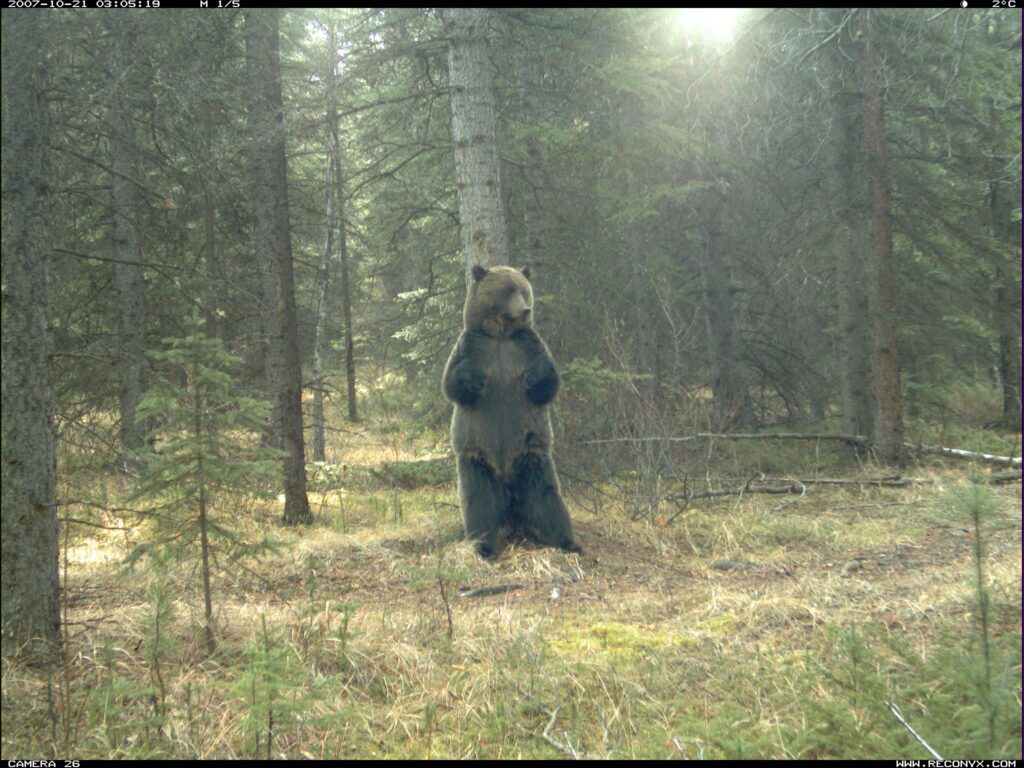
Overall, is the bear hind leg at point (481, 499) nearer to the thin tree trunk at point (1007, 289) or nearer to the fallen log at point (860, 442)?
the fallen log at point (860, 442)

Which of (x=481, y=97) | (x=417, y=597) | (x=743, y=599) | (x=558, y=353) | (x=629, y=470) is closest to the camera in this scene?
(x=743, y=599)

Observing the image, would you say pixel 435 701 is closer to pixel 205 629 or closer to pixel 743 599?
pixel 205 629

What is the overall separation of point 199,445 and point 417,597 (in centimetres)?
247

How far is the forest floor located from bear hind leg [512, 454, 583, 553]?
534 mm

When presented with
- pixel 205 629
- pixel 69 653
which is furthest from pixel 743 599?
pixel 69 653

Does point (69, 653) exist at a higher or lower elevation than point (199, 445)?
lower

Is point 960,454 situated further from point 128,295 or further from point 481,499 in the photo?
point 128,295

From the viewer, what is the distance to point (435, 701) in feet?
12.8

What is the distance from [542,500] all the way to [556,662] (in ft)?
10.8

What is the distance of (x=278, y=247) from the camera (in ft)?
32.7

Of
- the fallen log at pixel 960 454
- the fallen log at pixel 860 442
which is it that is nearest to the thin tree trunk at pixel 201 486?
the fallen log at pixel 860 442

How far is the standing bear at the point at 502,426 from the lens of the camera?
748cm

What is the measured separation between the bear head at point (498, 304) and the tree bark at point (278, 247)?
3.51 metres

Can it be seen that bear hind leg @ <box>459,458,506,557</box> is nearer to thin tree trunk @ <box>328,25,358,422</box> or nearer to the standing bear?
the standing bear
